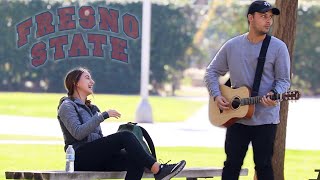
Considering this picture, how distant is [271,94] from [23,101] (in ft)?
77.6

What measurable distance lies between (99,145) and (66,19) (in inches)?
655

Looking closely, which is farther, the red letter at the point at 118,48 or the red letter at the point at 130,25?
the red letter at the point at 130,25

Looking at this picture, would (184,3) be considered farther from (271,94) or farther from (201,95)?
(271,94)

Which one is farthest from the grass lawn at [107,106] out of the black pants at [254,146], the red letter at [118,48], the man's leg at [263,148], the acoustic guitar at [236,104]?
the man's leg at [263,148]

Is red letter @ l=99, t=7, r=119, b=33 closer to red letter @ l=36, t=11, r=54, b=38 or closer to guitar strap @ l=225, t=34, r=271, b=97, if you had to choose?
red letter @ l=36, t=11, r=54, b=38

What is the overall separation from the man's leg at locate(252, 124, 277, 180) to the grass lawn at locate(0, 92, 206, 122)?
14887 millimetres

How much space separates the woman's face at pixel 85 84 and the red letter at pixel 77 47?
15.1m

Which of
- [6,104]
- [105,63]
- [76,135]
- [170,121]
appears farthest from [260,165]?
[105,63]

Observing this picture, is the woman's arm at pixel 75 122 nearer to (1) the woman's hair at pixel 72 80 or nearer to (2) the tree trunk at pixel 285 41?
(1) the woman's hair at pixel 72 80

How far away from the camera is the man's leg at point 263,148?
8.09 metres

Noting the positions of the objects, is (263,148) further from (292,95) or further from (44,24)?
(44,24)

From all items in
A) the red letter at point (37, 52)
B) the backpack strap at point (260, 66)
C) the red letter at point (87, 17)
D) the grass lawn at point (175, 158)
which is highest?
the backpack strap at point (260, 66)

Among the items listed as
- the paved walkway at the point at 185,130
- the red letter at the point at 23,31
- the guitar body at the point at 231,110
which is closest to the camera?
the guitar body at the point at 231,110

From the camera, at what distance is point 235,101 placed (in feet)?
26.8
